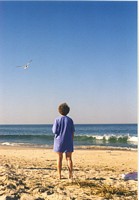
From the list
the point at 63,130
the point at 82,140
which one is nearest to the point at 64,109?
the point at 63,130

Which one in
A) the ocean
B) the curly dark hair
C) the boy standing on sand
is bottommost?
the ocean

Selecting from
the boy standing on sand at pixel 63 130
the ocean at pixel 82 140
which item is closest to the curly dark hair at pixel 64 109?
the boy standing on sand at pixel 63 130

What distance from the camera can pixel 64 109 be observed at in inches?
145

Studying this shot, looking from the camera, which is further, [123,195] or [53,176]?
[53,176]

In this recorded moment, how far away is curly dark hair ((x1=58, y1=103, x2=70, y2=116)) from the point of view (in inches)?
144

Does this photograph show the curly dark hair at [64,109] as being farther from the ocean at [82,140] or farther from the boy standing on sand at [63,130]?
the ocean at [82,140]

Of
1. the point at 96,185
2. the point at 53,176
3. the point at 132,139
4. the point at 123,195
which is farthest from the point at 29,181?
the point at 132,139

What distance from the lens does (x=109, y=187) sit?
333 centimetres

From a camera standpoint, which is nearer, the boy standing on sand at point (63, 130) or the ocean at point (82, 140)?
the boy standing on sand at point (63, 130)

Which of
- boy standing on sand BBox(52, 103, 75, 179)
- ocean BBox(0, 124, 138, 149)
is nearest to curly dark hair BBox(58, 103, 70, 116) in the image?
boy standing on sand BBox(52, 103, 75, 179)

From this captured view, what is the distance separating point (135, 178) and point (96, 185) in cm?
66

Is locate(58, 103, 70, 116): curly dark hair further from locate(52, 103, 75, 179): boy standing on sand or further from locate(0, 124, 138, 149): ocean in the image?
locate(0, 124, 138, 149): ocean

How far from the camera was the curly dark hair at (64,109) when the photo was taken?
3.67 metres

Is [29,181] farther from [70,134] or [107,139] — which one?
[107,139]
